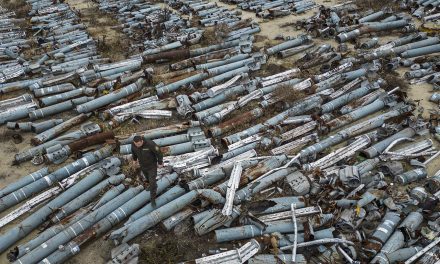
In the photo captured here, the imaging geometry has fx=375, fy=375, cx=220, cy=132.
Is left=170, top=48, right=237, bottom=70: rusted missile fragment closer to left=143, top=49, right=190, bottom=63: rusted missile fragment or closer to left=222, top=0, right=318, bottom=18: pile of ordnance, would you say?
left=143, top=49, right=190, bottom=63: rusted missile fragment

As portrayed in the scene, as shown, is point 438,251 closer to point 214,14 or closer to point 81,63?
point 81,63

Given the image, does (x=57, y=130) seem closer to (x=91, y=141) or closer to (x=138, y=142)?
(x=91, y=141)

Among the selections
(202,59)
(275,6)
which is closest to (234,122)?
(202,59)

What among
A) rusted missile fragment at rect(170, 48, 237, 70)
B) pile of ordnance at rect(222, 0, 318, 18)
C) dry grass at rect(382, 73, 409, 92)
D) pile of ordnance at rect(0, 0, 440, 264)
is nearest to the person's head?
pile of ordnance at rect(0, 0, 440, 264)

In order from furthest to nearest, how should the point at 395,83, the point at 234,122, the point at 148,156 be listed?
the point at 395,83, the point at 234,122, the point at 148,156

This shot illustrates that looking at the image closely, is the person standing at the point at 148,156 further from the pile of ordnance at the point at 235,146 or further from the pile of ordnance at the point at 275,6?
the pile of ordnance at the point at 275,6

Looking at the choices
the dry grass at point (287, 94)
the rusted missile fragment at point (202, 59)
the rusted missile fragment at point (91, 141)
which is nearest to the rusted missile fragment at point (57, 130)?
the rusted missile fragment at point (91, 141)
